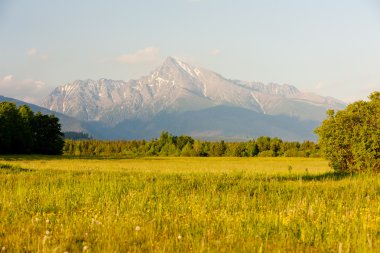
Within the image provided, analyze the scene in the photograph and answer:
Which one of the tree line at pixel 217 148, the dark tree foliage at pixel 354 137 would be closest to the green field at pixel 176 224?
the dark tree foliage at pixel 354 137

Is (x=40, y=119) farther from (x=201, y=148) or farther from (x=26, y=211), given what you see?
(x=26, y=211)

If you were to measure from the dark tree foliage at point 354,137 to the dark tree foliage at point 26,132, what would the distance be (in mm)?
88484

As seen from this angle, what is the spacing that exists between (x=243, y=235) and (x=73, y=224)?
3.49m

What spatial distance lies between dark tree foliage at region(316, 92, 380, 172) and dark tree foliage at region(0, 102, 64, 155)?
88484 mm

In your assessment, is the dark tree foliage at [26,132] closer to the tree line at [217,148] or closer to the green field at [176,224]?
the tree line at [217,148]

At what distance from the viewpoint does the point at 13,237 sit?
7004 millimetres

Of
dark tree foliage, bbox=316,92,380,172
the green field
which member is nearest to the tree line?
dark tree foliage, bbox=316,92,380,172

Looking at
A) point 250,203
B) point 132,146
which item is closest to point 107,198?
point 250,203

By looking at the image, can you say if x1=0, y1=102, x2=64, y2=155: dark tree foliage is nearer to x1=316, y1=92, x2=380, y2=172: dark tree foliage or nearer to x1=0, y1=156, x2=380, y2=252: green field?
x1=316, y1=92, x2=380, y2=172: dark tree foliage

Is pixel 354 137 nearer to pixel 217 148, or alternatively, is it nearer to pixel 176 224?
pixel 176 224

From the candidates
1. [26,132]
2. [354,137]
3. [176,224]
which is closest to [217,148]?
[26,132]

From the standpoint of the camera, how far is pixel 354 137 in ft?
90.6

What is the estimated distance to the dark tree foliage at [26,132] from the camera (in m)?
99.7

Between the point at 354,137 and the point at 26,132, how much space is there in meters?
93.1
